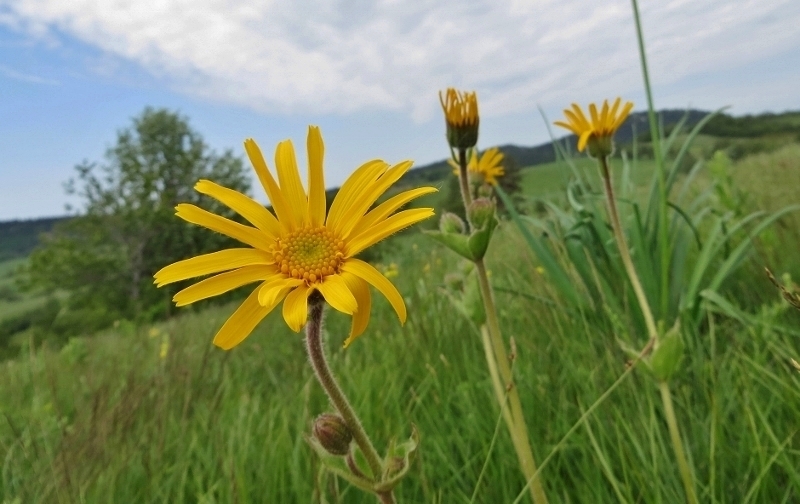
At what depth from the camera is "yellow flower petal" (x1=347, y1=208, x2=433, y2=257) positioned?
2.79 feet

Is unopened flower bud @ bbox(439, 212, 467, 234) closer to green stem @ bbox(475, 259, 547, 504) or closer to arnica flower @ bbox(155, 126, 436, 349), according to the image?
green stem @ bbox(475, 259, 547, 504)

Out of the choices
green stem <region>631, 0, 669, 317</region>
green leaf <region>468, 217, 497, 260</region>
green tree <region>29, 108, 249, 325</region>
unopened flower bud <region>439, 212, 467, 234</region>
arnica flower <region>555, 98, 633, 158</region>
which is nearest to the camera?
green leaf <region>468, 217, 497, 260</region>

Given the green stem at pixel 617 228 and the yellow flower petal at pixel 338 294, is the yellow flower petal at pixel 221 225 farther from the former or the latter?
the green stem at pixel 617 228

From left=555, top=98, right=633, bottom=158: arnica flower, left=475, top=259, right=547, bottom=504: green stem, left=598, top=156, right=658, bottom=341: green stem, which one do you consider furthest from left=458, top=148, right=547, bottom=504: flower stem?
left=555, top=98, right=633, bottom=158: arnica flower

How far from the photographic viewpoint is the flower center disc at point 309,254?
2.93 ft

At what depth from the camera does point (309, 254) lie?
92cm

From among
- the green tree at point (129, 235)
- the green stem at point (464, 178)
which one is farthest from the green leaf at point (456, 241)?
the green tree at point (129, 235)

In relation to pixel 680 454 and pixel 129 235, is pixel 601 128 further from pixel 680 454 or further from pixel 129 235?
pixel 129 235

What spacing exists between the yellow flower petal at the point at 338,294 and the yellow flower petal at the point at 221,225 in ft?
0.50

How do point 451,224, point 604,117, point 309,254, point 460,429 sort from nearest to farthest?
1. point 309,254
2. point 451,224
3. point 460,429
4. point 604,117

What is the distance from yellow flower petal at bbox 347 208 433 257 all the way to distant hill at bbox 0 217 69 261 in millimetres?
91246

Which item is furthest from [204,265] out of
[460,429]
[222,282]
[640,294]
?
[640,294]

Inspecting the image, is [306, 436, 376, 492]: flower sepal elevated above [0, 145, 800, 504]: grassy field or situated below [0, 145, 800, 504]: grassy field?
above

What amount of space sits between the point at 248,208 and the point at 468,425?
0.94m
